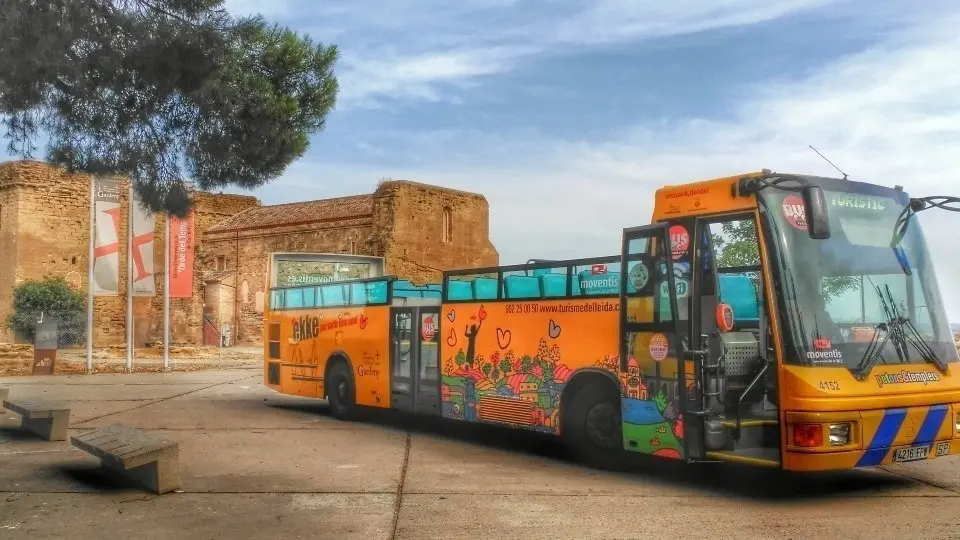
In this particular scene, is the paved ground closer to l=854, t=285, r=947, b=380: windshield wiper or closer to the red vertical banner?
l=854, t=285, r=947, b=380: windshield wiper

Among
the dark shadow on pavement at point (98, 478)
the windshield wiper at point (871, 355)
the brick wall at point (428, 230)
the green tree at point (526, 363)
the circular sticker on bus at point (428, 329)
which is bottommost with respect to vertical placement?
the dark shadow on pavement at point (98, 478)

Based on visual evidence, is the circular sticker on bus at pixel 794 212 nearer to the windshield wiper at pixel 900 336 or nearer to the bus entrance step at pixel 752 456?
the windshield wiper at pixel 900 336

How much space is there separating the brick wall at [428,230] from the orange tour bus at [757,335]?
26.7 meters

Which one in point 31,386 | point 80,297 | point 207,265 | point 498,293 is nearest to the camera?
point 498,293

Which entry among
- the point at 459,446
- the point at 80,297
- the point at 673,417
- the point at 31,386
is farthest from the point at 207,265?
the point at 673,417

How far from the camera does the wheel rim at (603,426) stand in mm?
9016

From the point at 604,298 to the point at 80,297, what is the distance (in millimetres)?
31488

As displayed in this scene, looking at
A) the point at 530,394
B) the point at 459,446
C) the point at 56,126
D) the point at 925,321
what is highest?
the point at 56,126

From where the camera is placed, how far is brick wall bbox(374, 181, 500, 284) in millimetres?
36656

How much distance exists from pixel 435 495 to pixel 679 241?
302 centimetres

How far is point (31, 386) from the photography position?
20.1m

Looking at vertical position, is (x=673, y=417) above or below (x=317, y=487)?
above

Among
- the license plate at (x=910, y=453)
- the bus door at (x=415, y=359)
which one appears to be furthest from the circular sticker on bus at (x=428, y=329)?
the license plate at (x=910, y=453)

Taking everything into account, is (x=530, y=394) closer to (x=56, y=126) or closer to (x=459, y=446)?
(x=459, y=446)
